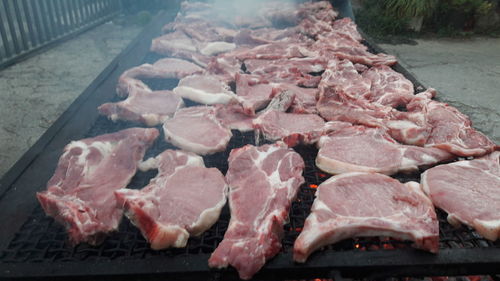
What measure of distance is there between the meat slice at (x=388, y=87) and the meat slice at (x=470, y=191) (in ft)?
3.62

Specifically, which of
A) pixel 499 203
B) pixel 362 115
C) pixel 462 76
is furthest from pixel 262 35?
pixel 462 76

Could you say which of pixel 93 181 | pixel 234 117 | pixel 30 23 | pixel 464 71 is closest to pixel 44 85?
pixel 30 23

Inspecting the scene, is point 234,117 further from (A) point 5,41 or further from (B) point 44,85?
(A) point 5,41

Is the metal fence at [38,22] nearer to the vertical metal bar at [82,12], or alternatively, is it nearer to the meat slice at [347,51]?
the vertical metal bar at [82,12]

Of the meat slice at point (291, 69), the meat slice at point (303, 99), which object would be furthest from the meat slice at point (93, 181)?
the meat slice at point (291, 69)

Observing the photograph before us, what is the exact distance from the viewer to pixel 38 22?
8.00m

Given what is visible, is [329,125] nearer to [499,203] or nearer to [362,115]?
[362,115]

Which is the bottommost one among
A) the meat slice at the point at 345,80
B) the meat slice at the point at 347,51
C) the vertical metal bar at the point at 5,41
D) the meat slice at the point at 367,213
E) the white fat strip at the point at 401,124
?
the vertical metal bar at the point at 5,41

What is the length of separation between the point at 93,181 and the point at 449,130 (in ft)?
9.44

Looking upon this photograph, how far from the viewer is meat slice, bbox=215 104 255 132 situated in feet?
10.2

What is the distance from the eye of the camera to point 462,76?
7.94 metres

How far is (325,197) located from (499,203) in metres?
1.12

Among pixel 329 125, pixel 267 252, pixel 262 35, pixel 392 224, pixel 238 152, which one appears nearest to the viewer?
pixel 267 252

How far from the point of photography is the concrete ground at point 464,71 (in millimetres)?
6266
